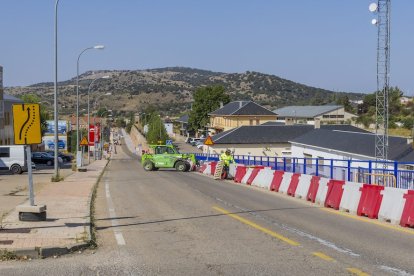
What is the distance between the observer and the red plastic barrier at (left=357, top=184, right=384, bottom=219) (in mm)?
14375

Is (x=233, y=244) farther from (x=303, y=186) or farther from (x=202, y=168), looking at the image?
(x=202, y=168)

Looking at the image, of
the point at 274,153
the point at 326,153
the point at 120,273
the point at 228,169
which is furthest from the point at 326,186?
the point at 274,153

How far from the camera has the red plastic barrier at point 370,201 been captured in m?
14.4

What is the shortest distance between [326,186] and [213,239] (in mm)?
7796

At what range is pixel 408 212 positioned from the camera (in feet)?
42.2

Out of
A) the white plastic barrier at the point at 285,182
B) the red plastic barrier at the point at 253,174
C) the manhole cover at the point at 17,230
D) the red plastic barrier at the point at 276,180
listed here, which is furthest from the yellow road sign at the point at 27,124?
the red plastic barrier at the point at 253,174

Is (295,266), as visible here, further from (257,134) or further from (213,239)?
(257,134)

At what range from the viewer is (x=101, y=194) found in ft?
73.0

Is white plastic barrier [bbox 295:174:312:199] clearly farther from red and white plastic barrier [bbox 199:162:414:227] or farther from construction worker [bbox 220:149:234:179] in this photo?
construction worker [bbox 220:149:234:179]

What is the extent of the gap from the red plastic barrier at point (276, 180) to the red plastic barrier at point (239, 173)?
5.21 metres

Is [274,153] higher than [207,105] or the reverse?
the reverse

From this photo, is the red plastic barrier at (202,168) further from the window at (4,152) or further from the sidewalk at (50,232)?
the sidewalk at (50,232)

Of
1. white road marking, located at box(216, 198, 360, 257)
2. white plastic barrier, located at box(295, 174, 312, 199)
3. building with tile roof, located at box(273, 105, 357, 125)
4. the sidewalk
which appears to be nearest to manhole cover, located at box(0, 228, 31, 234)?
the sidewalk

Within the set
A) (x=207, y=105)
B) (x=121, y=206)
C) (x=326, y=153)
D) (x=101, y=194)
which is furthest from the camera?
(x=207, y=105)
